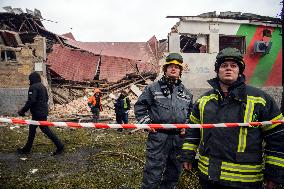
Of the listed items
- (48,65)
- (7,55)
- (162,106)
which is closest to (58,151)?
(162,106)

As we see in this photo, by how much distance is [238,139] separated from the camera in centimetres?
239

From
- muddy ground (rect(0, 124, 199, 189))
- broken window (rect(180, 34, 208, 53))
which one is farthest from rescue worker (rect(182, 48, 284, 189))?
broken window (rect(180, 34, 208, 53))

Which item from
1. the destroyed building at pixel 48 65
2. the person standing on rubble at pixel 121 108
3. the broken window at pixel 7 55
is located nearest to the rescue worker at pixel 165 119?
the person standing on rubble at pixel 121 108

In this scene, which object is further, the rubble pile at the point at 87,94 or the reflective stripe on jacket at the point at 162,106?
the rubble pile at the point at 87,94

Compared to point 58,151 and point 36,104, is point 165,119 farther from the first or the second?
point 58,151

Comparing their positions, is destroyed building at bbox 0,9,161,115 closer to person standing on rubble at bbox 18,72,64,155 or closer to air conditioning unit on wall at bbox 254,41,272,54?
air conditioning unit on wall at bbox 254,41,272,54

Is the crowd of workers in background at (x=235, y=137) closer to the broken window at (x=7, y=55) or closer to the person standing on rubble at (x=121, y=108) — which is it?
the person standing on rubble at (x=121, y=108)

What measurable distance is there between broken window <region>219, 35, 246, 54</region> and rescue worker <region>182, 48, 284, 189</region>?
13.4 meters

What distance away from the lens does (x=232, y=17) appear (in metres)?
14.6

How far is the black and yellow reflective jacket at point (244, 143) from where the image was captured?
2.35m

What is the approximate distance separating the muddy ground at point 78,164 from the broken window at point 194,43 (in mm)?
7743

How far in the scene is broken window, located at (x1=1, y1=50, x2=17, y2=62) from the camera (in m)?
15.4

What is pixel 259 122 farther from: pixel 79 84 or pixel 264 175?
pixel 79 84

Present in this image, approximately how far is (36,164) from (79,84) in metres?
11.9
